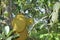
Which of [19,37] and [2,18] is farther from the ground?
[2,18]

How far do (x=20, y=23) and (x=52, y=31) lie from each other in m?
0.33

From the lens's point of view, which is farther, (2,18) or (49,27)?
(2,18)

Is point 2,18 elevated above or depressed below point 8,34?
above

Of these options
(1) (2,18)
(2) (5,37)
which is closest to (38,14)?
(1) (2,18)

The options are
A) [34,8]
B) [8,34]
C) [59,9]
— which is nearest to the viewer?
[59,9]

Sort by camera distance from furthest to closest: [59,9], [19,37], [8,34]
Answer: [19,37] → [8,34] → [59,9]

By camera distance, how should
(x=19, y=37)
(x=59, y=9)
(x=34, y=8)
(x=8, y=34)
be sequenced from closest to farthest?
(x=59, y=9)
(x=8, y=34)
(x=19, y=37)
(x=34, y=8)

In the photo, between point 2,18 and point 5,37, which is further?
point 2,18

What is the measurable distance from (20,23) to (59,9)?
0.42 meters

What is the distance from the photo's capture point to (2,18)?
1.75 metres

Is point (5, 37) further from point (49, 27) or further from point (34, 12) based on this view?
point (34, 12)

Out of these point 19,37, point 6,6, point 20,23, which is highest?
point 6,6

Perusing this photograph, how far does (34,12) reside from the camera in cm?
285

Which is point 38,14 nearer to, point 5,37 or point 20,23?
point 20,23
